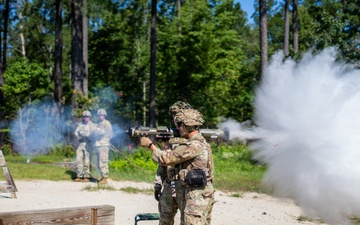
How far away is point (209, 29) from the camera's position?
30250mm

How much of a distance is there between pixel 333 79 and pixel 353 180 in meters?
1.90

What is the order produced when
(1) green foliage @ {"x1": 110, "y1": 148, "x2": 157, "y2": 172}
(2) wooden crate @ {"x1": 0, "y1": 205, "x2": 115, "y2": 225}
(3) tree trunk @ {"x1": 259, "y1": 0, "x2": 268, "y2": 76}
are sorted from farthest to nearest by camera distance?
(3) tree trunk @ {"x1": 259, "y1": 0, "x2": 268, "y2": 76} → (1) green foliage @ {"x1": 110, "y1": 148, "x2": 157, "y2": 172} → (2) wooden crate @ {"x1": 0, "y1": 205, "x2": 115, "y2": 225}

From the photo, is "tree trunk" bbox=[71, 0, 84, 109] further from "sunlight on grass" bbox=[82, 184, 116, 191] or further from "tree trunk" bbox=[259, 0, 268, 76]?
"sunlight on grass" bbox=[82, 184, 116, 191]

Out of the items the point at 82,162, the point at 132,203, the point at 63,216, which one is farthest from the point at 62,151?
the point at 63,216

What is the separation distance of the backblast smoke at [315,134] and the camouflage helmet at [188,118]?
11.9 feet

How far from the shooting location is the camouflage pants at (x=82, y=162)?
44.5ft

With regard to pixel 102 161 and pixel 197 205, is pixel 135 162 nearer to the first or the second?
pixel 102 161

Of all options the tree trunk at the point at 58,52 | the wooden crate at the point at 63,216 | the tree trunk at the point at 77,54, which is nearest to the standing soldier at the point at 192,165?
the wooden crate at the point at 63,216

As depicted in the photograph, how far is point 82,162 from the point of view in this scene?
1365cm

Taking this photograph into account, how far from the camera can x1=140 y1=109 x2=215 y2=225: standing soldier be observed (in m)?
5.47

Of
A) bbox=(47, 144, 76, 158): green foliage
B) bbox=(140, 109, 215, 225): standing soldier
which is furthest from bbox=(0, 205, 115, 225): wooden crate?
bbox=(47, 144, 76, 158): green foliage

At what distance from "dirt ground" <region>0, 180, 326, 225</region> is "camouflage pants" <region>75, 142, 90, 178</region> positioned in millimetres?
773

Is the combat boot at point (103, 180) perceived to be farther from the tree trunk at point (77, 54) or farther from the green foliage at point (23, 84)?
the green foliage at point (23, 84)

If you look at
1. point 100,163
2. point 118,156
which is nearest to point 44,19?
point 118,156
